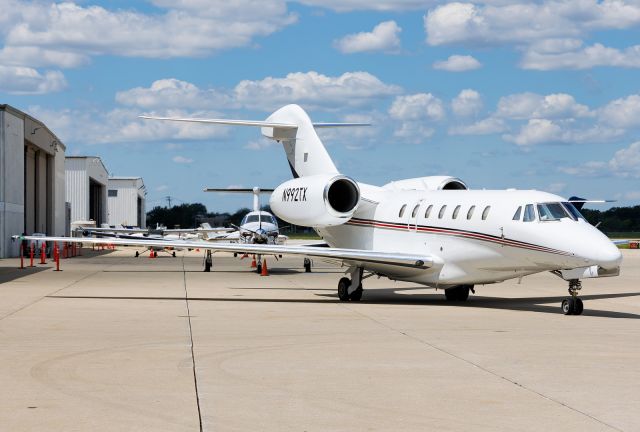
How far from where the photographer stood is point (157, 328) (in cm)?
1548

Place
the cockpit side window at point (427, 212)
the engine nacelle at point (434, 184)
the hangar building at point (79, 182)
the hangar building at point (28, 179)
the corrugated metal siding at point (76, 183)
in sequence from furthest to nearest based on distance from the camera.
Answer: the hangar building at point (79, 182)
the corrugated metal siding at point (76, 183)
the hangar building at point (28, 179)
the engine nacelle at point (434, 184)
the cockpit side window at point (427, 212)

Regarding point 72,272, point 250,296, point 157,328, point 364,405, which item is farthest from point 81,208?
point 364,405

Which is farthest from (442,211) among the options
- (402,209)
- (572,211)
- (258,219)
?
(258,219)

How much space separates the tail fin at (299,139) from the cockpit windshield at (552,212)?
6.98m

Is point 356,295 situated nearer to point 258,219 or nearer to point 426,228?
point 426,228

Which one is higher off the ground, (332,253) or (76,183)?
(76,183)

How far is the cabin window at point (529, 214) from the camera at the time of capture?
1873 centimetres

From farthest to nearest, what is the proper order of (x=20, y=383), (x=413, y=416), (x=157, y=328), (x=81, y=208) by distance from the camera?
(x=81, y=208), (x=157, y=328), (x=20, y=383), (x=413, y=416)

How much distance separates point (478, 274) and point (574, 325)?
3.69 metres

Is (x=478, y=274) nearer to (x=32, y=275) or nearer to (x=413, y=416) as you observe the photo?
(x=413, y=416)

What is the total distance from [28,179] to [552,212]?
46306 mm

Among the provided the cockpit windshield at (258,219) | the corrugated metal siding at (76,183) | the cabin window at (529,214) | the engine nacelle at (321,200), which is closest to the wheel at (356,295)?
the engine nacelle at (321,200)

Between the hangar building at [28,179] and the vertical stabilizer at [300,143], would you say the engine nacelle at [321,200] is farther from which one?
the hangar building at [28,179]

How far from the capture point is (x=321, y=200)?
22406 mm
